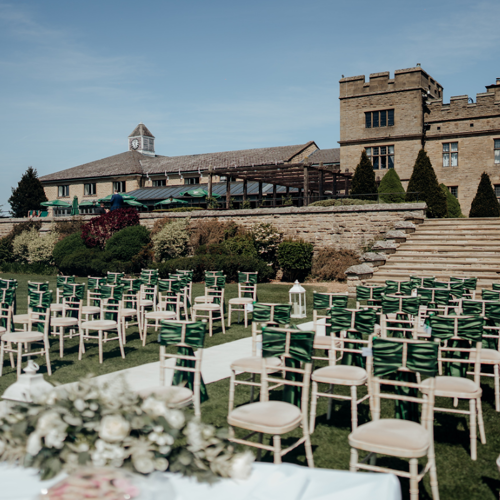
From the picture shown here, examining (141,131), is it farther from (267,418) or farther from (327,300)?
(267,418)

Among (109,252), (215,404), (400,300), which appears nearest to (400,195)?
(109,252)

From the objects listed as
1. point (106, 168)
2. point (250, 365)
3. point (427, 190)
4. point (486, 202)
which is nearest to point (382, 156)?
point (486, 202)

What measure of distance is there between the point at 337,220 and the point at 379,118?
47.1 feet

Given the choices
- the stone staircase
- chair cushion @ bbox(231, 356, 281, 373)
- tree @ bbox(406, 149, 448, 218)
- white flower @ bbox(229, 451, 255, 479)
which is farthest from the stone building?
white flower @ bbox(229, 451, 255, 479)

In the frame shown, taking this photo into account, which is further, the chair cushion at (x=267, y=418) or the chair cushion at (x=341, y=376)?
the chair cushion at (x=341, y=376)

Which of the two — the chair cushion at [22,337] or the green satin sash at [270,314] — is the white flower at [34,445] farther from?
the chair cushion at [22,337]

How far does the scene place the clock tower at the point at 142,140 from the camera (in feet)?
217

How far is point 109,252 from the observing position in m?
26.0

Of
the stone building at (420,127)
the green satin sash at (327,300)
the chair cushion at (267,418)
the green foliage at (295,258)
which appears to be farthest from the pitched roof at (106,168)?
the chair cushion at (267,418)

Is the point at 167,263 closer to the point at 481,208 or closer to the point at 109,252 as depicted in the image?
the point at 109,252

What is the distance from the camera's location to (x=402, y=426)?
3941 mm

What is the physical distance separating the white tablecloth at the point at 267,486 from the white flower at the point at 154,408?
282 millimetres

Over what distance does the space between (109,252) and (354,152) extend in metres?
18.2

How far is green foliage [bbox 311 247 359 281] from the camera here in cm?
2112
